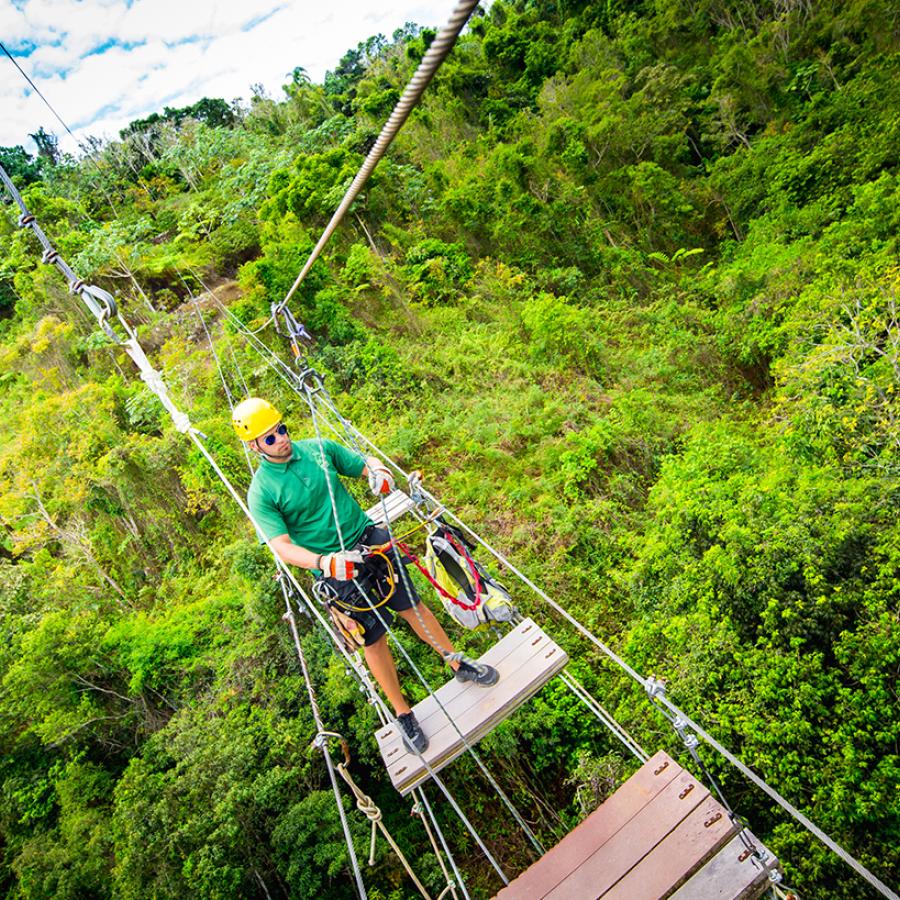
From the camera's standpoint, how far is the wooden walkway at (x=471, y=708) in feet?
8.51

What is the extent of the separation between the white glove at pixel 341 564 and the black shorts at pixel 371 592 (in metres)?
0.17

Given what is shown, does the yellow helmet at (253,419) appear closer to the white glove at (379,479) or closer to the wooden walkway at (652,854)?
the white glove at (379,479)

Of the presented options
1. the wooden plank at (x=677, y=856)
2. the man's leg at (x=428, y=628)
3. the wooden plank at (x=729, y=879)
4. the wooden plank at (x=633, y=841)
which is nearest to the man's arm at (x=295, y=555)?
the man's leg at (x=428, y=628)

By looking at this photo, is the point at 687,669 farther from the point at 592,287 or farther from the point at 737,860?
the point at 592,287

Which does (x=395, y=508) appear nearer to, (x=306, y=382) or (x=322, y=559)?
(x=306, y=382)

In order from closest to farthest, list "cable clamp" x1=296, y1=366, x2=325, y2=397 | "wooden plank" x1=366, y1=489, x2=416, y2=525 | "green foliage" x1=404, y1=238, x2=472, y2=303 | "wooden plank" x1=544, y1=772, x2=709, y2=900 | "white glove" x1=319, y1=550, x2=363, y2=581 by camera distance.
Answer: "wooden plank" x1=544, y1=772, x2=709, y2=900 → "white glove" x1=319, y1=550, x2=363, y2=581 → "cable clamp" x1=296, y1=366, x2=325, y2=397 → "wooden plank" x1=366, y1=489, x2=416, y2=525 → "green foliage" x1=404, y1=238, x2=472, y2=303

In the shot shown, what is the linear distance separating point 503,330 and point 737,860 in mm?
8228

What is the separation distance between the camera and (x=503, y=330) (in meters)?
9.35

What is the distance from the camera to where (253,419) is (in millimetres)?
2467

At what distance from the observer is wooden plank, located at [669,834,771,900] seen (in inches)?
70.4

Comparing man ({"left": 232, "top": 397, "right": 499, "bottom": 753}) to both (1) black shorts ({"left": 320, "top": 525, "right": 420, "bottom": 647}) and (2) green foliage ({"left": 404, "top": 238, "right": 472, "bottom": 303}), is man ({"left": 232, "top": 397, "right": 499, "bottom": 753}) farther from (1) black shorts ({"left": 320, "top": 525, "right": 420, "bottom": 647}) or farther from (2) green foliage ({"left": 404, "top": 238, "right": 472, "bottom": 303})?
(2) green foliage ({"left": 404, "top": 238, "right": 472, "bottom": 303})

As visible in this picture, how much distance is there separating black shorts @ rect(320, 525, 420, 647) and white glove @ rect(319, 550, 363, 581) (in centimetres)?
17

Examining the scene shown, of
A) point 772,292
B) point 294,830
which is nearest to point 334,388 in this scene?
point 294,830

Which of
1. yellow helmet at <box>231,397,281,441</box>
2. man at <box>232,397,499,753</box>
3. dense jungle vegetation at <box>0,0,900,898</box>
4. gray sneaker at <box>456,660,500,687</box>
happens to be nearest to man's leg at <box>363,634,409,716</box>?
man at <box>232,397,499,753</box>
